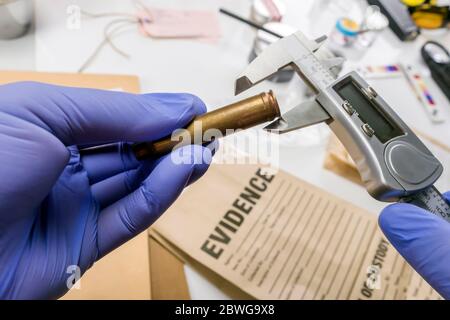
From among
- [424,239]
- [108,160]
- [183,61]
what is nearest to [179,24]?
[183,61]

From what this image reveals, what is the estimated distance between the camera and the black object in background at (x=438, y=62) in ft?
3.30

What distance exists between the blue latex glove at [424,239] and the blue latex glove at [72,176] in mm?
278

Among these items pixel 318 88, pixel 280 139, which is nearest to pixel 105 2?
pixel 280 139

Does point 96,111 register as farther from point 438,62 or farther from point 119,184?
point 438,62

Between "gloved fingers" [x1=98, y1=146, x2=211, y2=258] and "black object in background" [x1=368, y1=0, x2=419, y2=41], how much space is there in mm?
866

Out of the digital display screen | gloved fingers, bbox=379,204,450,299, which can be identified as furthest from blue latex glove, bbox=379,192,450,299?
the digital display screen

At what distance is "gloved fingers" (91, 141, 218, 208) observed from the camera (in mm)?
587

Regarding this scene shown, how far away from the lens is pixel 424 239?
1.64ft

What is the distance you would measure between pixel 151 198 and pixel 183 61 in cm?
51

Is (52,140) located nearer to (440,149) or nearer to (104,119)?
(104,119)

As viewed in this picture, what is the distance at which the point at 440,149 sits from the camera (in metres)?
0.88
